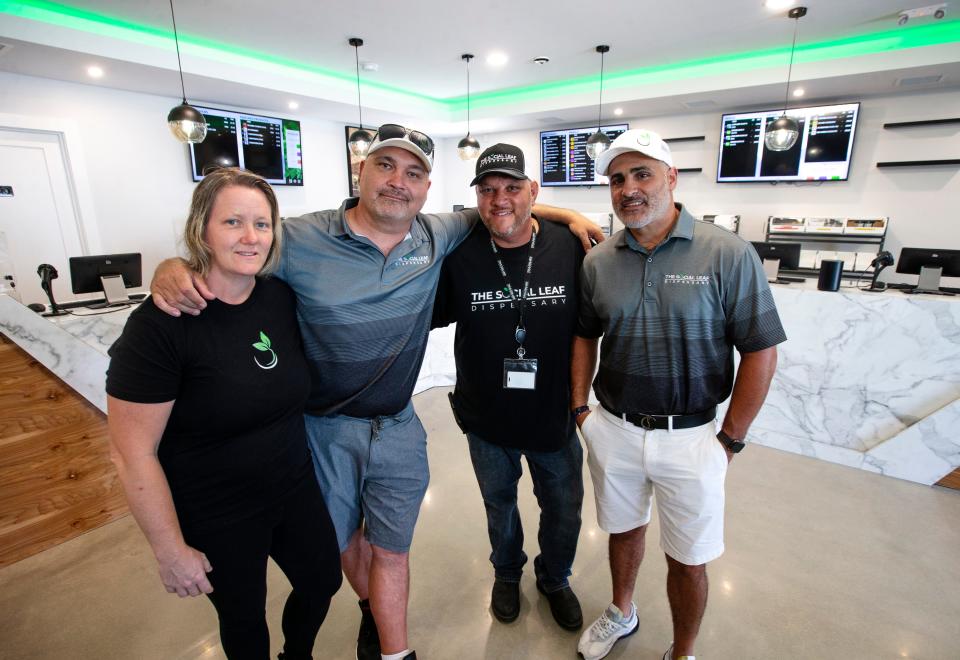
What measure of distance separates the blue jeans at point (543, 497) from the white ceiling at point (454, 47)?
3623 mm

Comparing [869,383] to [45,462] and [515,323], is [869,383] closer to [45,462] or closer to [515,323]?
[515,323]

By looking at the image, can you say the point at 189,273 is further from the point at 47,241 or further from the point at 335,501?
the point at 47,241

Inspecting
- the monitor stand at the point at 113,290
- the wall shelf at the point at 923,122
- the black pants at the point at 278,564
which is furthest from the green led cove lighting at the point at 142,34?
the wall shelf at the point at 923,122

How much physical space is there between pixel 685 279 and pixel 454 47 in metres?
4.44

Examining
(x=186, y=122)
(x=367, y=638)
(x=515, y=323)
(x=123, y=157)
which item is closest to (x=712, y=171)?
(x=515, y=323)

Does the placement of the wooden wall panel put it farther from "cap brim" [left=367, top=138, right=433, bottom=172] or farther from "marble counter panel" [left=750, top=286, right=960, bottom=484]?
"marble counter panel" [left=750, top=286, right=960, bottom=484]

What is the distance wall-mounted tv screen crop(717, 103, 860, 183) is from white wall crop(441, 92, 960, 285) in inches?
7.2

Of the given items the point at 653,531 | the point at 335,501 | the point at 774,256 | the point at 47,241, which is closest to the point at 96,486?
the point at 335,501

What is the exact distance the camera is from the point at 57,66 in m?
4.34

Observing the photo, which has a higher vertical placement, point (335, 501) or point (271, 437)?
point (271, 437)

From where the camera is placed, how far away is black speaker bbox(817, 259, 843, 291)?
11.3 ft

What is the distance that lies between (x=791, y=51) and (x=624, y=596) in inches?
220

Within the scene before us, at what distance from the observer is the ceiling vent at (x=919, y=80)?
183 inches

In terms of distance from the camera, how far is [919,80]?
475 cm
